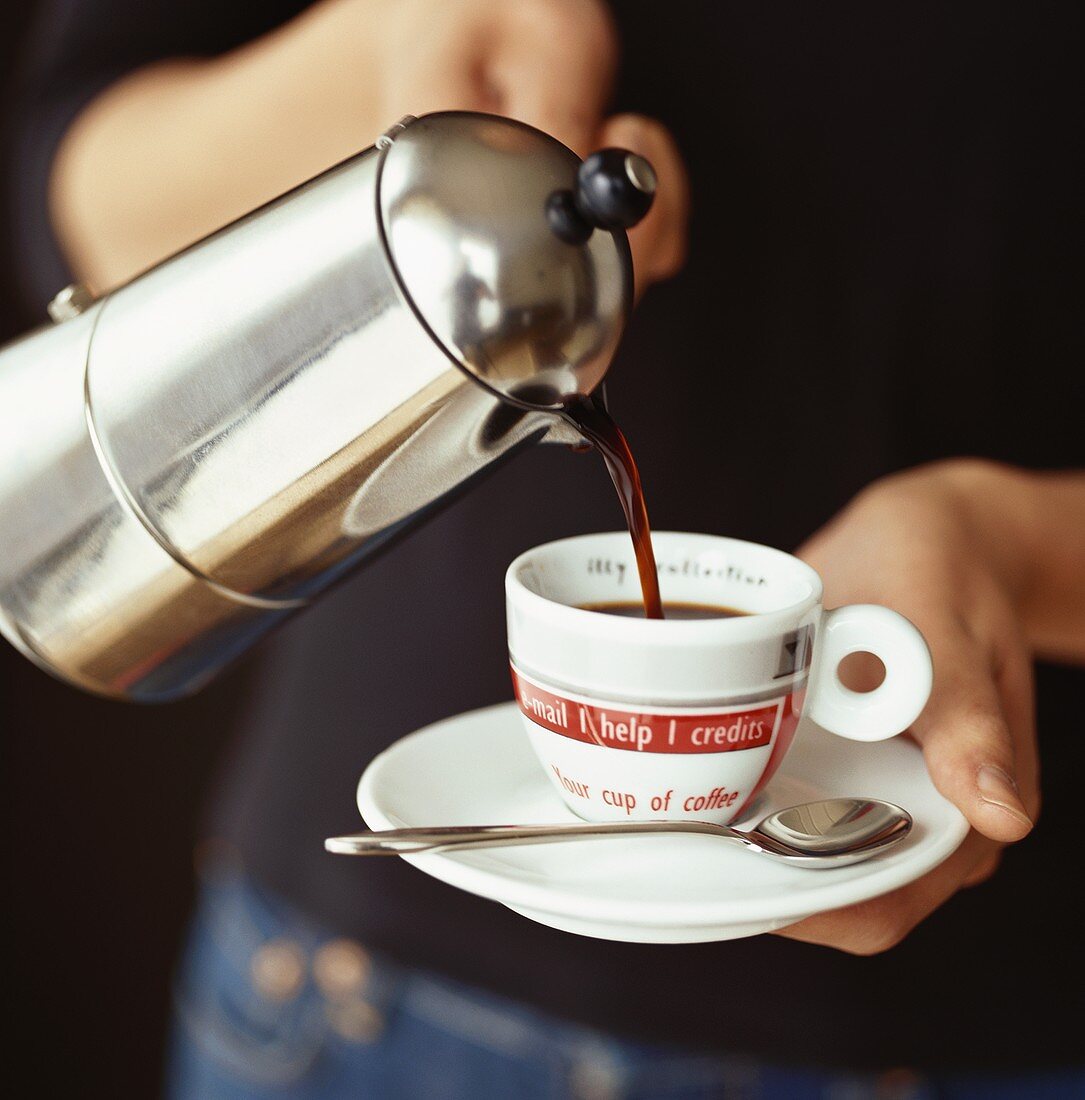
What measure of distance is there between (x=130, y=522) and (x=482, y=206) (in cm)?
24

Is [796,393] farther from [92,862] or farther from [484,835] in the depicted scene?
[92,862]

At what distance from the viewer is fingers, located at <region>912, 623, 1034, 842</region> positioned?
0.59m

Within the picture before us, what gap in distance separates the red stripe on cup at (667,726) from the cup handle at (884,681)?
5cm

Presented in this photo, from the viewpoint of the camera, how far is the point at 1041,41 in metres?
1.04

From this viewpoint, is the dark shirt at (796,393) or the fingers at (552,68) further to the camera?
the dark shirt at (796,393)

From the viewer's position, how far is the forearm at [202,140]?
2.80ft

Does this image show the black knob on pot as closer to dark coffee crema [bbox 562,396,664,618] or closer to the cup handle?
dark coffee crema [bbox 562,396,664,618]

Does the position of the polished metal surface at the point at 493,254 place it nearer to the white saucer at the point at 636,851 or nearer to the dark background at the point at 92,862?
the white saucer at the point at 636,851

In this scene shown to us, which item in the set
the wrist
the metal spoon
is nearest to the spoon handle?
the metal spoon

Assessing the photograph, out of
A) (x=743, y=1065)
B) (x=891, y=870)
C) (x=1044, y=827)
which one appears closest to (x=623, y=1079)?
(x=743, y=1065)

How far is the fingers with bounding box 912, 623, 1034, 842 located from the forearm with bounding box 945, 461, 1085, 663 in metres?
0.24

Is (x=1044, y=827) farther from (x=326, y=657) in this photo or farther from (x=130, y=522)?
(x=130, y=522)

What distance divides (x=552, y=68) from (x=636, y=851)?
41 cm

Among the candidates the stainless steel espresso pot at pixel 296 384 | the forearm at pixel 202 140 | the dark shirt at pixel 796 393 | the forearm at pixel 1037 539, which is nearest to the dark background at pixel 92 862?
the forearm at pixel 202 140
